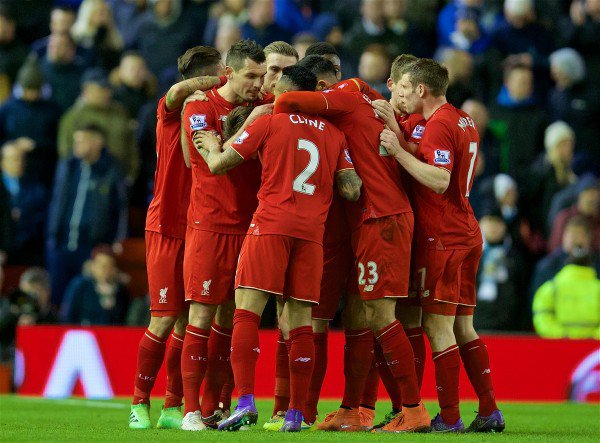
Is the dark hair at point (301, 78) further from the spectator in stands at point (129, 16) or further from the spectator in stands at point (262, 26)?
the spectator in stands at point (129, 16)

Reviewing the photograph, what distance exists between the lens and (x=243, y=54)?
372 inches

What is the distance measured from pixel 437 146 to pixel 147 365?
278 centimetres

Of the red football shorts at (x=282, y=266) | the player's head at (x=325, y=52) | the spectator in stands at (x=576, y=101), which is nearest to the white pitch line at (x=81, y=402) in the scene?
the red football shorts at (x=282, y=266)

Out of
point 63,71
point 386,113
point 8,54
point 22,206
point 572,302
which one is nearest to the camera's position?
point 386,113

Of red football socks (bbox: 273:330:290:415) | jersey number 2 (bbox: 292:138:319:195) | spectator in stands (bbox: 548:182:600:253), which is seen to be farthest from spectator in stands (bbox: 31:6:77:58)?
jersey number 2 (bbox: 292:138:319:195)

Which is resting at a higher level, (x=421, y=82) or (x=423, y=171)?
(x=421, y=82)

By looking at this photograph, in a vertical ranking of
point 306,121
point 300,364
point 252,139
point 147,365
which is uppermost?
point 306,121

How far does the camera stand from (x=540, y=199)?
16.2m

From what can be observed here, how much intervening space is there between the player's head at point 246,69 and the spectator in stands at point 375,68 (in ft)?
20.8

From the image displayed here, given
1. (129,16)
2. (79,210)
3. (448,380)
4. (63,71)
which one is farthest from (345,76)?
(448,380)

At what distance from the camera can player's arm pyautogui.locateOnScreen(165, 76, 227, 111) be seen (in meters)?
9.72

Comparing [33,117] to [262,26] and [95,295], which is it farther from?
[262,26]

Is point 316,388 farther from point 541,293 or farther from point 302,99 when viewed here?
point 541,293

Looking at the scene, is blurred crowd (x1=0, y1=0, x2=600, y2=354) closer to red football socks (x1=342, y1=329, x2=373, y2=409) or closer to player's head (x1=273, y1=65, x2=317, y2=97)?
red football socks (x1=342, y1=329, x2=373, y2=409)
